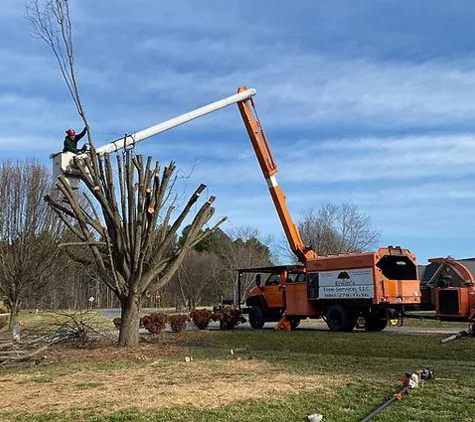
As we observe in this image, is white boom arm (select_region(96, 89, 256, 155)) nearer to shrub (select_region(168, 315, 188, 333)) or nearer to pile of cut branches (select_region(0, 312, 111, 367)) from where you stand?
pile of cut branches (select_region(0, 312, 111, 367))

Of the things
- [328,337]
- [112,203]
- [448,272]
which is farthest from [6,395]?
[448,272]

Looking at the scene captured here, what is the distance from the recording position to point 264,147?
23719 mm

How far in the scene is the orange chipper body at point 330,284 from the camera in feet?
63.7

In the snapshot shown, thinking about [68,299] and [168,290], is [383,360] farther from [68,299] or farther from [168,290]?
[168,290]

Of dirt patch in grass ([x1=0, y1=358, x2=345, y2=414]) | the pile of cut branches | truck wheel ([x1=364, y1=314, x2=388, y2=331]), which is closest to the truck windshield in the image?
truck wheel ([x1=364, y1=314, x2=388, y2=331])

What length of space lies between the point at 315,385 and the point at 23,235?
65.5ft

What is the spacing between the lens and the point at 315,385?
8391 millimetres

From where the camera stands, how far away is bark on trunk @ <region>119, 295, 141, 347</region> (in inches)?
561

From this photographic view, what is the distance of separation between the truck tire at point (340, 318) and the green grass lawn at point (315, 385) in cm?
413

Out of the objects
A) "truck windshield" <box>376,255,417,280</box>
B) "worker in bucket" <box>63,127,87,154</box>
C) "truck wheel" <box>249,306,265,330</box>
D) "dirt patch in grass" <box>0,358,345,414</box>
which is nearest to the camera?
"dirt patch in grass" <box>0,358,345,414</box>

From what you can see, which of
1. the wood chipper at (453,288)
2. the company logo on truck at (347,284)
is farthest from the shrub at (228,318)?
the wood chipper at (453,288)

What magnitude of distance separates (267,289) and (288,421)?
17491 millimetres

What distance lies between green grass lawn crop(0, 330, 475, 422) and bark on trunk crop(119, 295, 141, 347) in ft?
4.50

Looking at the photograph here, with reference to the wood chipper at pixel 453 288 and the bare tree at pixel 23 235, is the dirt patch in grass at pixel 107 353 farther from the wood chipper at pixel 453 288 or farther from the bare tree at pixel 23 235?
the bare tree at pixel 23 235
